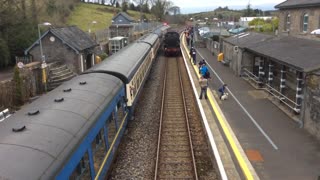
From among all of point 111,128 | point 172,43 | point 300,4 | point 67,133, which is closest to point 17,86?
point 111,128

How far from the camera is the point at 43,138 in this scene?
6262 millimetres

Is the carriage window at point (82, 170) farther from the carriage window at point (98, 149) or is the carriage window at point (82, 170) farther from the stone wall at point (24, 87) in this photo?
the stone wall at point (24, 87)

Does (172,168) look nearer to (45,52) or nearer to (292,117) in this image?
(292,117)

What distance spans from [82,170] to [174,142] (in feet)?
22.0

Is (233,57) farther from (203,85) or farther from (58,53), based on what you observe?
(58,53)

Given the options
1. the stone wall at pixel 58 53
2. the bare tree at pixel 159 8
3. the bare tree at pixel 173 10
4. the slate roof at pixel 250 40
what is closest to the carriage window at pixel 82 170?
the slate roof at pixel 250 40

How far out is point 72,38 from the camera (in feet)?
89.6

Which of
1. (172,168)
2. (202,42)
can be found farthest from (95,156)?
(202,42)

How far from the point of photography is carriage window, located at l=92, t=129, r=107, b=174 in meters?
8.47

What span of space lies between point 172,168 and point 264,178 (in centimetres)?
293

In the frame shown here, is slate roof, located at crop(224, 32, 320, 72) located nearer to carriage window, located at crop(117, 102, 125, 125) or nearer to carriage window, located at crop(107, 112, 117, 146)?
carriage window, located at crop(117, 102, 125, 125)

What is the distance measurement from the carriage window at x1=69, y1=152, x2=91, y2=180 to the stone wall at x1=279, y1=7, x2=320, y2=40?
18.3 m

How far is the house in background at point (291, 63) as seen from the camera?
13.1 metres

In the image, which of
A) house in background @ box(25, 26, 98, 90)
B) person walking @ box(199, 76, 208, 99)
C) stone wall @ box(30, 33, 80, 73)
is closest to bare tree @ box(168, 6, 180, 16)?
house in background @ box(25, 26, 98, 90)
